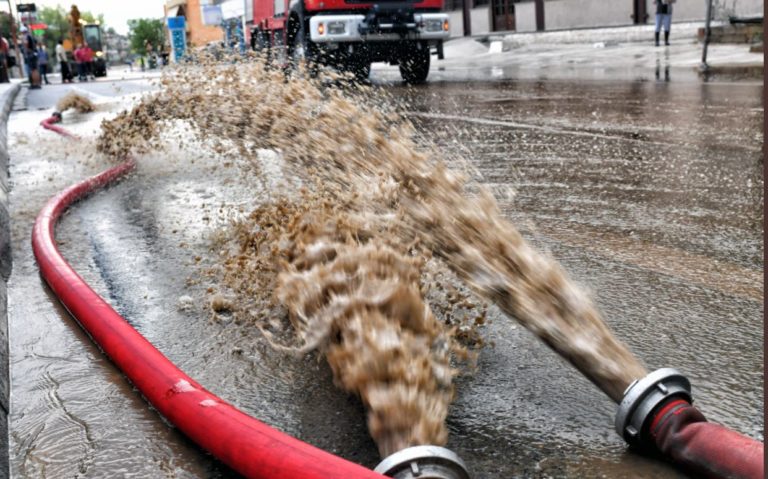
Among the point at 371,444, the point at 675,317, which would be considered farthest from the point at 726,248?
the point at 371,444

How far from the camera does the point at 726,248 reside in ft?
13.0

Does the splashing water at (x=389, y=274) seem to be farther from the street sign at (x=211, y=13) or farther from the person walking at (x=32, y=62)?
the street sign at (x=211, y=13)

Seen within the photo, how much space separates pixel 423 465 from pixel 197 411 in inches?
29.0

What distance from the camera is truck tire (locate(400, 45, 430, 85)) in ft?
57.1

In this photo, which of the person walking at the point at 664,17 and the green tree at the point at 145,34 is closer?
the person walking at the point at 664,17

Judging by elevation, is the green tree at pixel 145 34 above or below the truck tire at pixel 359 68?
→ above

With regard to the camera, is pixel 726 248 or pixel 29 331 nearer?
pixel 29 331

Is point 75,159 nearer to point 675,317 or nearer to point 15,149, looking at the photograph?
point 15,149

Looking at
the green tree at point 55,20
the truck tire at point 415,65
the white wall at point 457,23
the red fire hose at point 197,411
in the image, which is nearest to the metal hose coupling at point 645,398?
the red fire hose at point 197,411

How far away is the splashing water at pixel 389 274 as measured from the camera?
7.23 ft

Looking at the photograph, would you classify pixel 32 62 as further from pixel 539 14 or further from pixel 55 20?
pixel 55 20

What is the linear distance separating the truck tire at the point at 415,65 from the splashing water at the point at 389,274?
45.1ft

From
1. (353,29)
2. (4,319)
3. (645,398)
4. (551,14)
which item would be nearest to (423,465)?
(645,398)

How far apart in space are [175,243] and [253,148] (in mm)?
741
